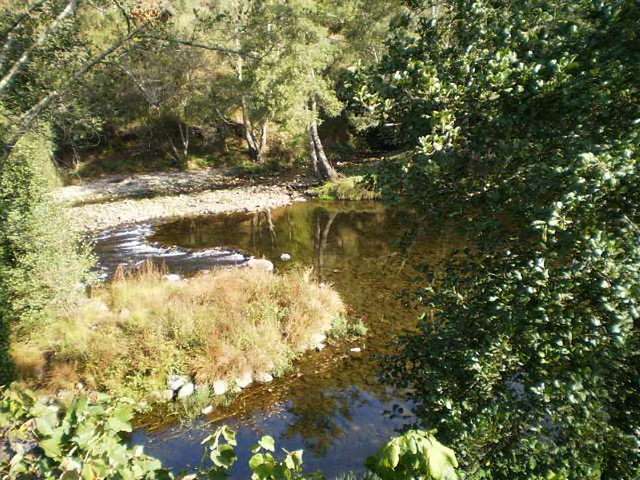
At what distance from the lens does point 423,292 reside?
13.8 feet

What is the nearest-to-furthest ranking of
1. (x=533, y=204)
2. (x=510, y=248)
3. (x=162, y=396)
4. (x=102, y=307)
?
(x=533, y=204), (x=510, y=248), (x=162, y=396), (x=102, y=307)

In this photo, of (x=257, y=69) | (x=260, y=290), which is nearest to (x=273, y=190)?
(x=257, y=69)

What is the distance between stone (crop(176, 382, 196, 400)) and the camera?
8.03m

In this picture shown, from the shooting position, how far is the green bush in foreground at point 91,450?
181cm

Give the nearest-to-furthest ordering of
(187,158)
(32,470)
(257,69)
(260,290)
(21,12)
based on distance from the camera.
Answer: (32,470), (21,12), (260,290), (257,69), (187,158)

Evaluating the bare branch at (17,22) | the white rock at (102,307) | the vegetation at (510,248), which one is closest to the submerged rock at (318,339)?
the white rock at (102,307)

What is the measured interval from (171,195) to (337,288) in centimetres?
1911

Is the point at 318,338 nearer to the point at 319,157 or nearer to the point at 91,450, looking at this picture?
the point at 91,450

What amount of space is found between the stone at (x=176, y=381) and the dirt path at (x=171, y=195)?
15.0 m

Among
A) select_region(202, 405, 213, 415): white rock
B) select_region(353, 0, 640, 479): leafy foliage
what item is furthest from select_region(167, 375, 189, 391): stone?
select_region(353, 0, 640, 479): leafy foliage

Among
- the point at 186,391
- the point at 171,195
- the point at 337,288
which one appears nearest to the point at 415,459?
the point at 186,391

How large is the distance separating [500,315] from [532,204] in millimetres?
896

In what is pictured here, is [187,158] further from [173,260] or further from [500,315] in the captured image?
[500,315]

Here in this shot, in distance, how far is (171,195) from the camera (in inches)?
1101
